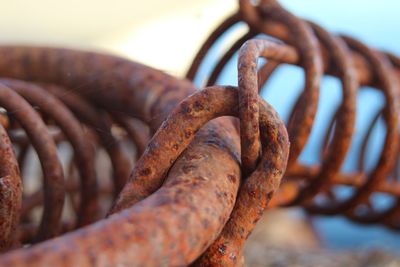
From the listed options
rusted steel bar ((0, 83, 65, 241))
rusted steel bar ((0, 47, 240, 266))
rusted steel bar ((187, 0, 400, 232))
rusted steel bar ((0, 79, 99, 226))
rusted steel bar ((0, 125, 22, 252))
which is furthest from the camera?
rusted steel bar ((187, 0, 400, 232))

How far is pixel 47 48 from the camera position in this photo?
102 centimetres

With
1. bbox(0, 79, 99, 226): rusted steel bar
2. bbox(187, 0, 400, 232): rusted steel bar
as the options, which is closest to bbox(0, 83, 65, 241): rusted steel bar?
bbox(0, 79, 99, 226): rusted steel bar

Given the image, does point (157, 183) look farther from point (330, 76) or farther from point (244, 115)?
point (330, 76)

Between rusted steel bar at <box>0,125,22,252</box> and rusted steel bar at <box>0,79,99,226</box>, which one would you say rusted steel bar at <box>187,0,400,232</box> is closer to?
rusted steel bar at <box>0,79,99,226</box>

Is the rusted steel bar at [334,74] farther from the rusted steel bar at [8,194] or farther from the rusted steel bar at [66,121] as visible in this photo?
the rusted steel bar at [8,194]

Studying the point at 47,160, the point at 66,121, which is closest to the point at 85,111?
the point at 66,121

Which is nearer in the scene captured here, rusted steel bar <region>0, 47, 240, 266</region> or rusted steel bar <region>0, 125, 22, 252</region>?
rusted steel bar <region>0, 47, 240, 266</region>

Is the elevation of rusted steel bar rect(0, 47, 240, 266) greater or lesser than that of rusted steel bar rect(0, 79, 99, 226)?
greater

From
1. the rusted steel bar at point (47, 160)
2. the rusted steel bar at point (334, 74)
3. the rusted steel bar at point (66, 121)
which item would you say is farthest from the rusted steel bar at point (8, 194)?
the rusted steel bar at point (334, 74)

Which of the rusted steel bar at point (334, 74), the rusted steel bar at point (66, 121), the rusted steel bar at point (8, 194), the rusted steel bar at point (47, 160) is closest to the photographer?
the rusted steel bar at point (8, 194)

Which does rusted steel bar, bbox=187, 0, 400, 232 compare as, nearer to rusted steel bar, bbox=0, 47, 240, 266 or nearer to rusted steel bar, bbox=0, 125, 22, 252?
rusted steel bar, bbox=0, 47, 240, 266

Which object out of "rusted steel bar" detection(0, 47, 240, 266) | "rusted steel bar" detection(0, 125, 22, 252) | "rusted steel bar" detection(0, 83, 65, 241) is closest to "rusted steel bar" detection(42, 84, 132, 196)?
"rusted steel bar" detection(0, 47, 240, 266)

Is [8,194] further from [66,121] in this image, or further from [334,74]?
[334,74]

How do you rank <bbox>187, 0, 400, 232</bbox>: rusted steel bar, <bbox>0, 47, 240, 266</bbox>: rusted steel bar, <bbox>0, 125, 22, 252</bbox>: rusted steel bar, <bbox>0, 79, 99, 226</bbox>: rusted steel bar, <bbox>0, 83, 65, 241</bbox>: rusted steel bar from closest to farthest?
<bbox>0, 47, 240, 266</bbox>: rusted steel bar, <bbox>0, 125, 22, 252</bbox>: rusted steel bar, <bbox>0, 83, 65, 241</bbox>: rusted steel bar, <bbox>0, 79, 99, 226</bbox>: rusted steel bar, <bbox>187, 0, 400, 232</bbox>: rusted steel bar
